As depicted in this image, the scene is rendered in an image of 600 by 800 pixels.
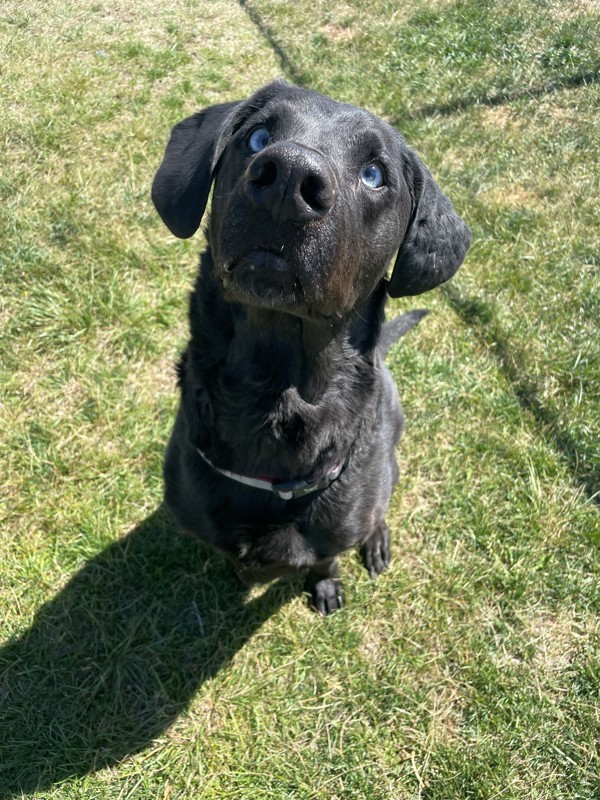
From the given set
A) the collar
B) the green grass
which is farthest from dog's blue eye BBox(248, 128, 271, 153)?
the green grass

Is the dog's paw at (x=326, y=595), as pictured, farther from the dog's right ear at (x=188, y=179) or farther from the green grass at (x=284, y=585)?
the dog's right ear at (x=188, y=179)

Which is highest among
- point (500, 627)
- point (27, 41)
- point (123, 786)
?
point (27, 41)

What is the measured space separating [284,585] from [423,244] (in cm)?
182

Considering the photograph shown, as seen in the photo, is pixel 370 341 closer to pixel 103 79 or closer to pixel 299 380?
pixel 299 380

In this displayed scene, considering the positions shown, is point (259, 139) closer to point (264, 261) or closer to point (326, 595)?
point (264, 261)

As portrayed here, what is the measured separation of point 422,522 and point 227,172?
7.19 ft

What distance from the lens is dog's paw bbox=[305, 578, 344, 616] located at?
10.1 feet

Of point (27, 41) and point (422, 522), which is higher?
point (27, 41)

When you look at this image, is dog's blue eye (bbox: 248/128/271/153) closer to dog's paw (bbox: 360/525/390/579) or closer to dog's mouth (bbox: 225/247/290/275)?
dog's mouth (bbox: 225/247/290/275)

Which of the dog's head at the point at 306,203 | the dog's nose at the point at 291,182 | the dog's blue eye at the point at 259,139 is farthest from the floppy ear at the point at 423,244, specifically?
the dog's nose at the point at 291,182

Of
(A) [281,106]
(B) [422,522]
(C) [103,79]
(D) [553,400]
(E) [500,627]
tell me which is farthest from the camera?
(C) [103,79]

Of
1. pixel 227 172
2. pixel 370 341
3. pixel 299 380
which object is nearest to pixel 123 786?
pixel 299 380

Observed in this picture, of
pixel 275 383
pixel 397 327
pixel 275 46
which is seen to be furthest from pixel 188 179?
pixel 275 46

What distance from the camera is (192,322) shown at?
7.39 ft
